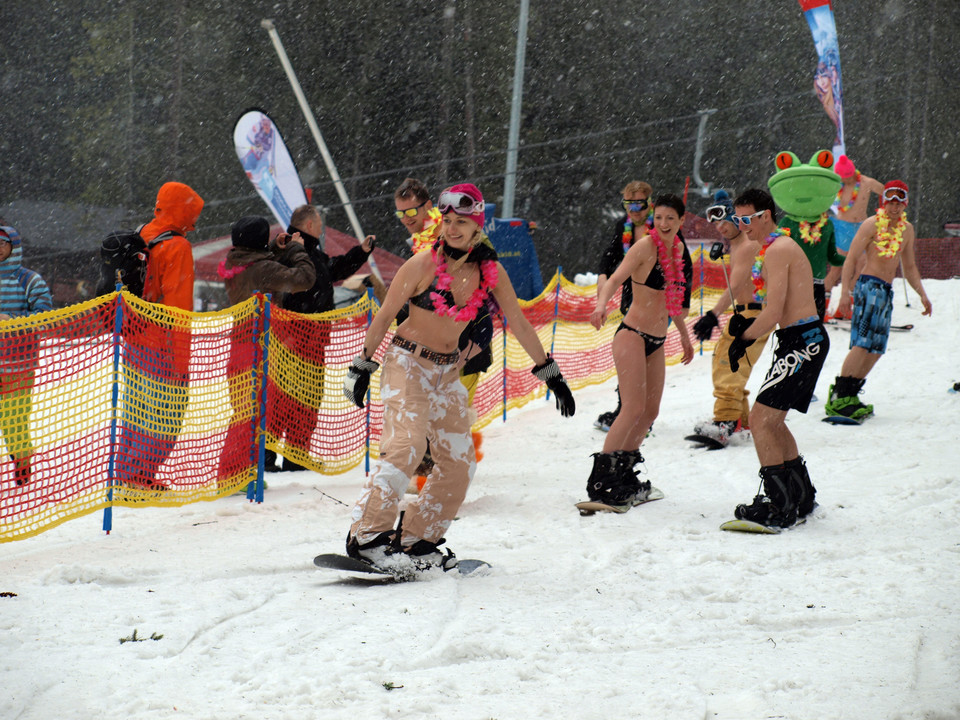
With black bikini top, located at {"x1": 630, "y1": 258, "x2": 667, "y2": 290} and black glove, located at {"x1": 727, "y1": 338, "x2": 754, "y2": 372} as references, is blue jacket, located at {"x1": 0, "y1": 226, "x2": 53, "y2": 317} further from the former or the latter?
black glove, located at {"x1": 727, "y1": 338, "x2": 754, "y2": 372}

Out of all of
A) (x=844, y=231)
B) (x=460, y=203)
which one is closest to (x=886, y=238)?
(x=460, y=203)

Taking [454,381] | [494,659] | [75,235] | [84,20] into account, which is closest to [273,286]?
[454,381]

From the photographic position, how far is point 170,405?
224 inches

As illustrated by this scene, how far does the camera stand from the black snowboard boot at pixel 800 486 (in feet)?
17.9

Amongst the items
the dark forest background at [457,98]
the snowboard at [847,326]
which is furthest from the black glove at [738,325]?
the dark forest background at [457,98]

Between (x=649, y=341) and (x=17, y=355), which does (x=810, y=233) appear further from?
(x=17, y=355)

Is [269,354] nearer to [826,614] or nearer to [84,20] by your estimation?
[826,614]

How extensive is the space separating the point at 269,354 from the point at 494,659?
10.5 feet

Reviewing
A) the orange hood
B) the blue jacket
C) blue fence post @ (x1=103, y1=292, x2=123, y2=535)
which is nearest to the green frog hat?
the orange hood

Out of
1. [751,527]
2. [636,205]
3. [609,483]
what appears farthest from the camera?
[636,205]

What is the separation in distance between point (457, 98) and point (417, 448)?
111ft

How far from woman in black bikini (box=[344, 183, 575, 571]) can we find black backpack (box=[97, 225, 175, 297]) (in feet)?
6.61

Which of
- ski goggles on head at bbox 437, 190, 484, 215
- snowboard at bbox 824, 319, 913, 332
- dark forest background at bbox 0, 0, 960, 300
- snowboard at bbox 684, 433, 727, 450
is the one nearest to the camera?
ski goggles on head at bbox 437, 190, 484, 215

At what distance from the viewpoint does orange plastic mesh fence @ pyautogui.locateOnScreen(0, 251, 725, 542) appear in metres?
5.07
